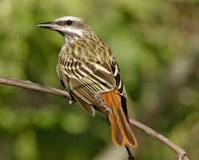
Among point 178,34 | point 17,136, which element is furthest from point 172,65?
point 17,136

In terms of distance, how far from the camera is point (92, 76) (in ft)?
20.6

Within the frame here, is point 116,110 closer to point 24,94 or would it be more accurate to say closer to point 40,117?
point 40,117

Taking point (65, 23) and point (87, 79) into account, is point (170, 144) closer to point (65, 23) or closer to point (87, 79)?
point (87, 79)

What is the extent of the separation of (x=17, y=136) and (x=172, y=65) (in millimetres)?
1791

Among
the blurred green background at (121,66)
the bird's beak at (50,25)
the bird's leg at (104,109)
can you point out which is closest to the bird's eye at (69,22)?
the bird's beak at (50,25)

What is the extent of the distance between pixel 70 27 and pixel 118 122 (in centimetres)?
188

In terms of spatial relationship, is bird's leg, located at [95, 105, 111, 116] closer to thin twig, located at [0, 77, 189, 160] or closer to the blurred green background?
thin twig, located at [0, 77, 189, 160]

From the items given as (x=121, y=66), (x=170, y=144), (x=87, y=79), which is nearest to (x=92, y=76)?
(x=87, y=79)

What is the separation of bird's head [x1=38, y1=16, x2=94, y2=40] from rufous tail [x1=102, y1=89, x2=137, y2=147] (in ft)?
4.31

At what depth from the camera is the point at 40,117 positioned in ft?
29.4

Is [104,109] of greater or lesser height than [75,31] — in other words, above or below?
above

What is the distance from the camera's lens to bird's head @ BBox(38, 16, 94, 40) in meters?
7.05

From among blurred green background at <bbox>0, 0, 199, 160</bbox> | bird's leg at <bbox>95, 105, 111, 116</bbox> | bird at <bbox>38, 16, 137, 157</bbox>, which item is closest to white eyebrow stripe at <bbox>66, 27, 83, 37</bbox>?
bird at <bbox>38, 16, 137, 157</bbox>

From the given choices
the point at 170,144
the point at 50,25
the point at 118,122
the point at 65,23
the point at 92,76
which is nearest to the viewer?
the point at 170,144
